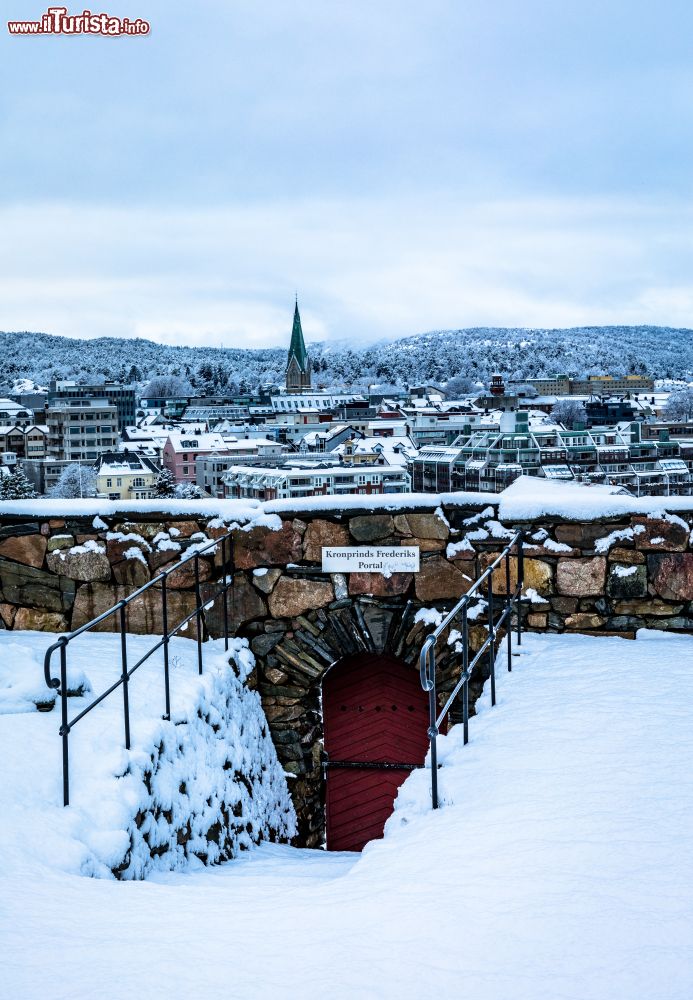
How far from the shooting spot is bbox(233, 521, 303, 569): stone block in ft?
19.9

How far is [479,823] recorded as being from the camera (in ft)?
10.4

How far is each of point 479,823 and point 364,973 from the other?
100 cm

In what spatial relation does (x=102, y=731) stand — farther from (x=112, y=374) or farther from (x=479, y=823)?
(x=112, y=374)

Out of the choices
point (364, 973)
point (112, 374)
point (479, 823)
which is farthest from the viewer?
point (112, 374)

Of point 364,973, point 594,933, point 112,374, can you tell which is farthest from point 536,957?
point 112,374

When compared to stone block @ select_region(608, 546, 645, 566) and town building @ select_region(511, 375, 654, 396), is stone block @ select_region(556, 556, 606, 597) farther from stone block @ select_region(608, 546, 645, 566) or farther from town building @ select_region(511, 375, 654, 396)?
town building @ select_region(511, 375, 654, 396)

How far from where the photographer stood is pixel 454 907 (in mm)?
2551

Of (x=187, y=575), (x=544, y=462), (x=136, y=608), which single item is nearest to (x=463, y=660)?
(x=187, y=575)

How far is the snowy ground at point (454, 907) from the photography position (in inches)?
87.7

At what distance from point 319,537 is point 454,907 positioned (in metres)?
3.63

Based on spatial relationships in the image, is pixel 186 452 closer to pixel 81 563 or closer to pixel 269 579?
pixel 81 563

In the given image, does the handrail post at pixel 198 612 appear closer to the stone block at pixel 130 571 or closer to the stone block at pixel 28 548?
the stone block at pixel 130 571

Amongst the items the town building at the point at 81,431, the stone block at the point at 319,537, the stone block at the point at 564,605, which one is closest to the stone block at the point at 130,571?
the stone block at the point at 319,537

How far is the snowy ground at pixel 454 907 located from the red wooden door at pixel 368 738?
2291 mm
